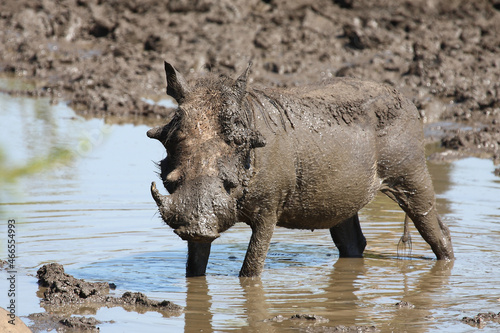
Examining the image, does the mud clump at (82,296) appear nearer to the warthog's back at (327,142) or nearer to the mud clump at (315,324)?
the mud clump at (315,324)

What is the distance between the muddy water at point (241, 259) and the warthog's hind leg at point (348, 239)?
0.15 meters

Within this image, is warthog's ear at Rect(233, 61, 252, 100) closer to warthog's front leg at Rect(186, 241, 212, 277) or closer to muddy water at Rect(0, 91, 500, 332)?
warthog's front leg at Rect(186, 241, 212, 277)

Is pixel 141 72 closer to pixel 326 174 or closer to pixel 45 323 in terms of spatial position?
pixel 326 174

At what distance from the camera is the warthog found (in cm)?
539

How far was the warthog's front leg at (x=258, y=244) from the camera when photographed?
6184mm

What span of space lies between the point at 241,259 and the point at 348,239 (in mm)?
1089

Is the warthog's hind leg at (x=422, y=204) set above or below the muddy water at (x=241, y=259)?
above

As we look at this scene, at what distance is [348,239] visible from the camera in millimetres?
7594

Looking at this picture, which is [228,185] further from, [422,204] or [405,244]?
[405,244]

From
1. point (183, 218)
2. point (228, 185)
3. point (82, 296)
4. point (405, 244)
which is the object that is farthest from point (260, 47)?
point (183, 218)

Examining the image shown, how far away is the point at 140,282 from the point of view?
639cm

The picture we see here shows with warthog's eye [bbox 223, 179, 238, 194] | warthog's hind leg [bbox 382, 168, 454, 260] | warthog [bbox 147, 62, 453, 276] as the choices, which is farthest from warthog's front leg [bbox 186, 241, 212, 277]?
warthog's hind leg [bbox 382, 168, 454, 260]

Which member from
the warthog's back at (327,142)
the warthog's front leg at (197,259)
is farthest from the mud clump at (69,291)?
the warthog's back at (327,142)

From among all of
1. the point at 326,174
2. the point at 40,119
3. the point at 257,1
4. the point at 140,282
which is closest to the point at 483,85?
the point at 257,1
